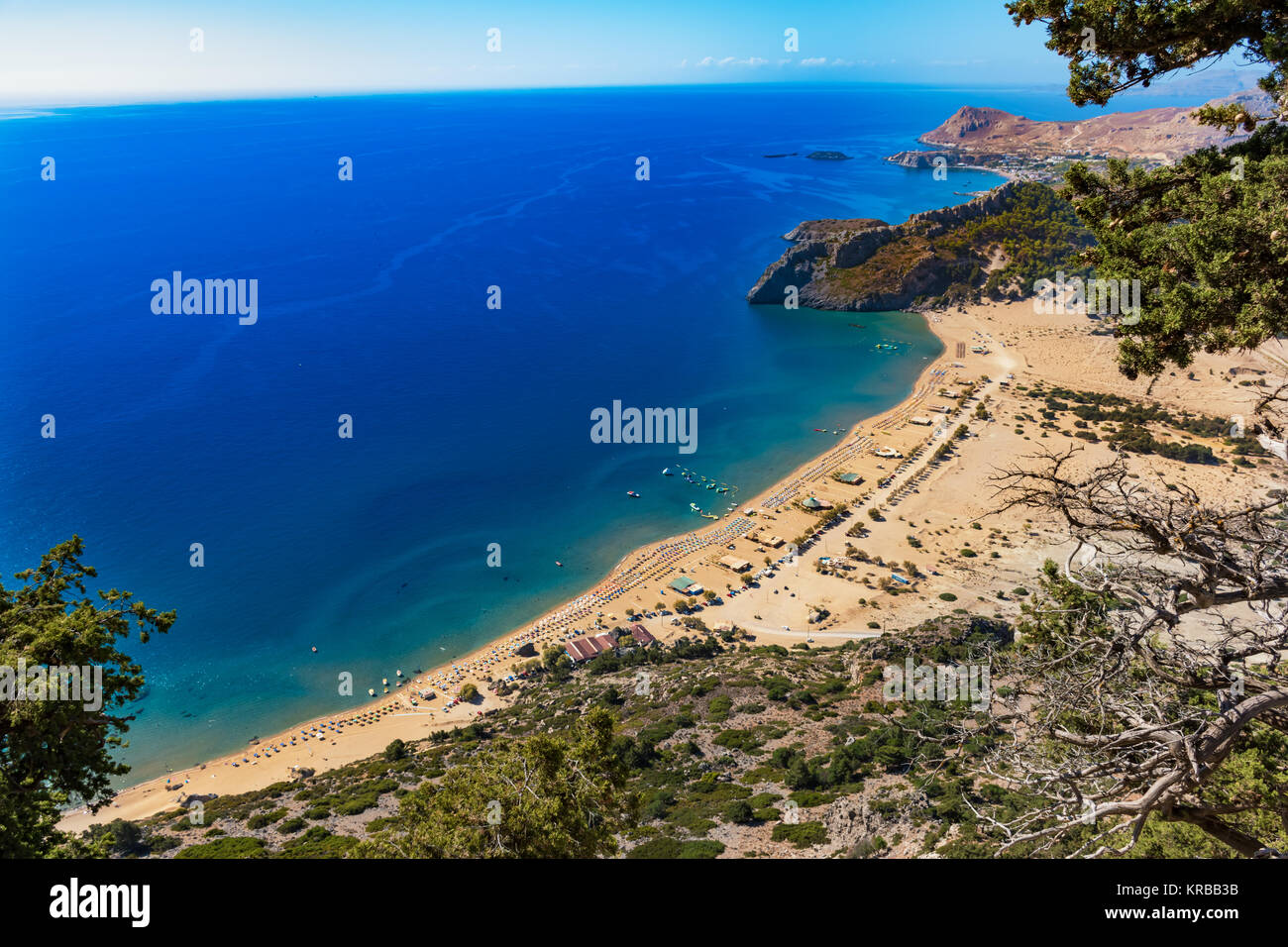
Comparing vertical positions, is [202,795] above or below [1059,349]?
below

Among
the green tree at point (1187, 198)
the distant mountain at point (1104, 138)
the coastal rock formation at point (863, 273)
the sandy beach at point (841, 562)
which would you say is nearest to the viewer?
the green tree at point (1187, 198)

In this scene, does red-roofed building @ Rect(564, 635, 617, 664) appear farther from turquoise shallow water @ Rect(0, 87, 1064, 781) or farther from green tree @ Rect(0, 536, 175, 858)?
green tree @ Rect(0, 536, 175, 858)

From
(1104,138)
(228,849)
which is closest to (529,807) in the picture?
(228,849)

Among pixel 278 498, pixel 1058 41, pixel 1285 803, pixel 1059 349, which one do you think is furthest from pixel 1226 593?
pixel 1059 349

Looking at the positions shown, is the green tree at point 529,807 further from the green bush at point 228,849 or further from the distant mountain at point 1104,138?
the distant mountain at point 1104,138

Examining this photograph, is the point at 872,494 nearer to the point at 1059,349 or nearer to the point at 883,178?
the point at 1059,349

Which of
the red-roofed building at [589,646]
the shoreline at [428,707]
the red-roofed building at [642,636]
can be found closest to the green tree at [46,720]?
the shoreline at [428,707]

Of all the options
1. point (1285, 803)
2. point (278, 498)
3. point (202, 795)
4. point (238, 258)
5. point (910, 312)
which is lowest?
point (202, 795)
